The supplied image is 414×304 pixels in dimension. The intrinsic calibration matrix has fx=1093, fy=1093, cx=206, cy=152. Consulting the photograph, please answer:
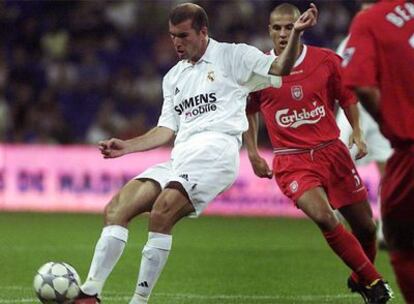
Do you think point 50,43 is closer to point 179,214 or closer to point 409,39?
point 179,214

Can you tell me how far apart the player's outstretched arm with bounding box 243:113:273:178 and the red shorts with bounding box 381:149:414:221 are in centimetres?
288

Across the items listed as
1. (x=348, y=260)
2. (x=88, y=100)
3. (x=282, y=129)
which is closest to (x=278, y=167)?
(x=282, y=129)

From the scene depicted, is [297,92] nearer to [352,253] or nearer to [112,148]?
[352,253]

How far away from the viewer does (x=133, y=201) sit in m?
7.86

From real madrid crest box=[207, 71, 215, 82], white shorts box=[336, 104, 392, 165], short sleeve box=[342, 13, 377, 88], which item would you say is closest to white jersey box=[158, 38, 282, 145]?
real madrid crest box=[207, 71, 215, 82]

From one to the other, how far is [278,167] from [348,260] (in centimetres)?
105

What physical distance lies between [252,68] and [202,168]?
846 millimetres

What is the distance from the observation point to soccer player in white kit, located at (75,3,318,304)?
7.71 metres

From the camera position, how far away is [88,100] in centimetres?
2150

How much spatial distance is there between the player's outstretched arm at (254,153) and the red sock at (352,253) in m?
0.96

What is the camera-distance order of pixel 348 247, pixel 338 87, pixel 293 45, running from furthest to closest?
pixel 338 87, pixel 348 247, pixel 293 45

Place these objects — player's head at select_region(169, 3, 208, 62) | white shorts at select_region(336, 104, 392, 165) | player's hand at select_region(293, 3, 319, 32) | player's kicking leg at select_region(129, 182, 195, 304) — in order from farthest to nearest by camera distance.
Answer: white shorts at select_region(336, 104, 392, 165), player's head at select_region(169, 3, 208, 62), player's kicking leg at select_region(129, 182, 195, 304), player's hand at select_region(293, 3, 319, 32)

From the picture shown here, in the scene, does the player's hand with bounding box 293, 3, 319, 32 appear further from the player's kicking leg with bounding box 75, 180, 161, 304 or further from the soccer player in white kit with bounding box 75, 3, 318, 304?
the player's kicking leg with bounding box 75, 180, 161, 304

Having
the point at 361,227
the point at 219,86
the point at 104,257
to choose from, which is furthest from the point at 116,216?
the point at 361,227
